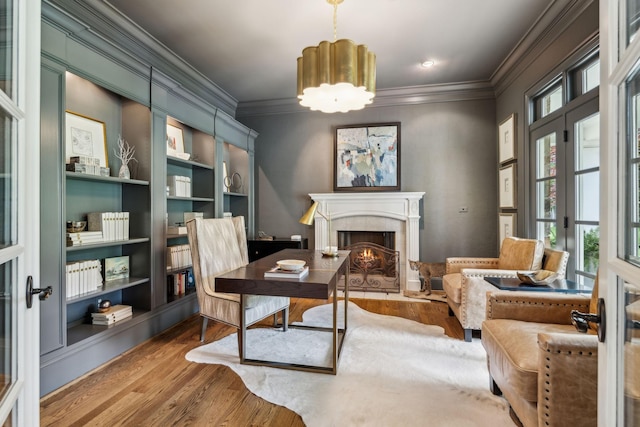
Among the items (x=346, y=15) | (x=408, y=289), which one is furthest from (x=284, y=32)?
(x=408, y=289)

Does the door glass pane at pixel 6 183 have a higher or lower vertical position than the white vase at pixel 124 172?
lower

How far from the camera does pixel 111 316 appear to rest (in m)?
2.58

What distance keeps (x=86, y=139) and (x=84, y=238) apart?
0.82m

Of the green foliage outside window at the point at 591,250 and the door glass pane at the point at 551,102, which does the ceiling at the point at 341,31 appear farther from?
the green foliage outside window at the point at 591,250

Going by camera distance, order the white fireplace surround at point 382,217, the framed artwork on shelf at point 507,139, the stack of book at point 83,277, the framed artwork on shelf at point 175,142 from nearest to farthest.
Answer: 1. the stack of book at point 83,277
2. the framed artwork on shelf at point 175,142
3. the framed artwork on shelf at point 507,139
4. the white fireplace surround at point 382,217

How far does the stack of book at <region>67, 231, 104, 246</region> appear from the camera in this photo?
2344mm

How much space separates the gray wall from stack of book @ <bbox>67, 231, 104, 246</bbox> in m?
2.79

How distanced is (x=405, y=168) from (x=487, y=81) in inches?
59.9

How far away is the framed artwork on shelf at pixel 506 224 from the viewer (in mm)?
3838

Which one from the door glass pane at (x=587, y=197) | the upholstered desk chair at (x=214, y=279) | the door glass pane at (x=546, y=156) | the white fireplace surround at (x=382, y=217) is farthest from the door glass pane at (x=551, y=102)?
the upholstered desk chair at (x=214, y=279)

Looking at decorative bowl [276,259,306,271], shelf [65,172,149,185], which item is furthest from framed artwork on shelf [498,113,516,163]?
shelf [65,172,149,185]

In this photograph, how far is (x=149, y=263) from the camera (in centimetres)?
291

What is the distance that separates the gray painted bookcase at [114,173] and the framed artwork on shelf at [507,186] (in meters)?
3.52

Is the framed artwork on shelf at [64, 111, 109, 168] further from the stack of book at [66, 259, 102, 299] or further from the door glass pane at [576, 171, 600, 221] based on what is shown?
the door glass pane at [576, 171, 600, 221]
